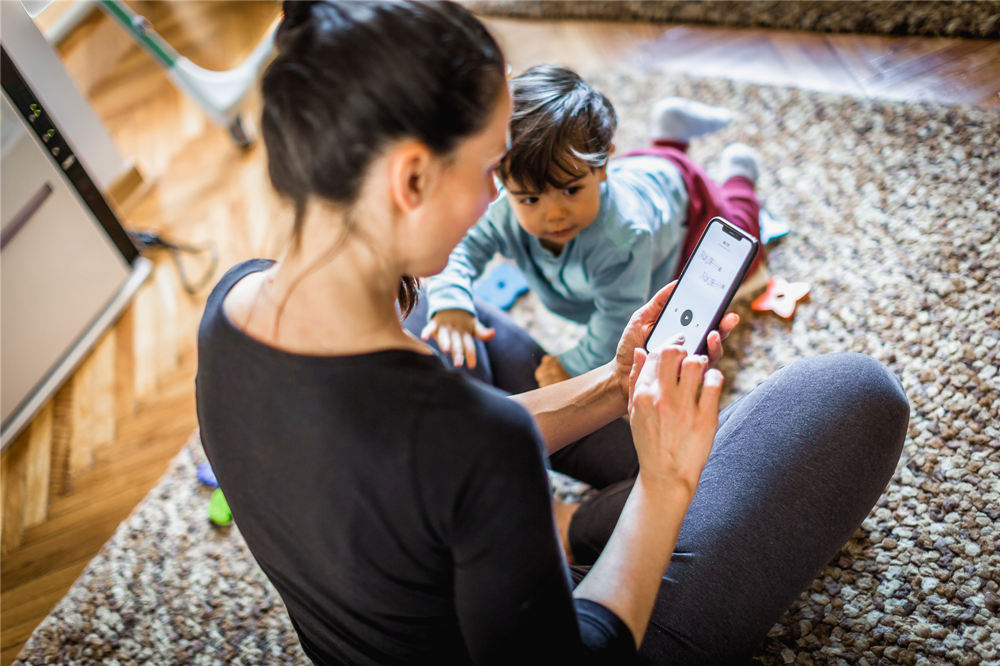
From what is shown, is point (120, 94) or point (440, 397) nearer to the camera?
point (440, 397)

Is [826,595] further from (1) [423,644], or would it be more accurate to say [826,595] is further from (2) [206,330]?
(2) [206,330]

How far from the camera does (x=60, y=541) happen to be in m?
1.27

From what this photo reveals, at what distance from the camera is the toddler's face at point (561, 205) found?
3.18 ft

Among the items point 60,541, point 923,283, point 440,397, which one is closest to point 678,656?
point 440,397

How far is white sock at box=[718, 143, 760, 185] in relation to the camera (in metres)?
1.32

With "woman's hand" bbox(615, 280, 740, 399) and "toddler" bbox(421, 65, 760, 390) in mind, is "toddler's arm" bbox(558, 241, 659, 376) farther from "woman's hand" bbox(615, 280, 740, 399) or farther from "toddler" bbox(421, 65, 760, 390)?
"woman's hand" bbox(615, 280, 740, 399)

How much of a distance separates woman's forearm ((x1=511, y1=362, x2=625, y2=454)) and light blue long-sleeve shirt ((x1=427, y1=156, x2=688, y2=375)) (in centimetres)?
22

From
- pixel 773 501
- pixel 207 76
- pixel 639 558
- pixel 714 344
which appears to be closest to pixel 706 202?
pixel 714 344

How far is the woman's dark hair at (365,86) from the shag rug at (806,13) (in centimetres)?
128

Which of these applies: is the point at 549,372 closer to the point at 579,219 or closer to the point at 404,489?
the point at 579,219

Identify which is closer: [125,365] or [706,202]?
[706,202]

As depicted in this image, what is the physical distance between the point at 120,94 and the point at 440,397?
6.03ft

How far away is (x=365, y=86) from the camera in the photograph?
0.49 meters

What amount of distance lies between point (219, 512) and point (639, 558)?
817 mm
